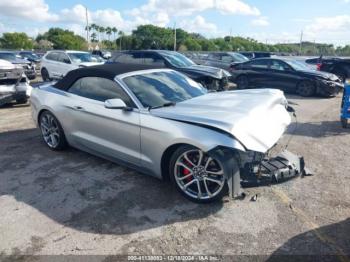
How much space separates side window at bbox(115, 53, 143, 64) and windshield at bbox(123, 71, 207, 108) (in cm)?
707

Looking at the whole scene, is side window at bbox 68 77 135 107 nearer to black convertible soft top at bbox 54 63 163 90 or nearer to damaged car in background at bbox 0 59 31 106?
black convertible soft top at bbox 54 63 163 90

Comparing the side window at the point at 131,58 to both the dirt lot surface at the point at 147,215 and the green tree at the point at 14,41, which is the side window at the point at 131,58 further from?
the green tree at the point at 14,41

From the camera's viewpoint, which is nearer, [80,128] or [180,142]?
[180,142]

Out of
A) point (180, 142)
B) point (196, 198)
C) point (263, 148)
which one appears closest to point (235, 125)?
point (263, 148)

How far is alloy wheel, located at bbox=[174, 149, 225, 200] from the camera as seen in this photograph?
3604mm

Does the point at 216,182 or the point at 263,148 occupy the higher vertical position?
the point at 263,148

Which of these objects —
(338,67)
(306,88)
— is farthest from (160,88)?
(338,67)

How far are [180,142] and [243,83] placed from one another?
10.7 m

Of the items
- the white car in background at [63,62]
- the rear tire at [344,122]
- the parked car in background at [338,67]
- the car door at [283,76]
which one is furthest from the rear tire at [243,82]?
the rear tire at [344,122]

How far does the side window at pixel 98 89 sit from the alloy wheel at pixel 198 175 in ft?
3.51

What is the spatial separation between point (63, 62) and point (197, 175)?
11.8 m

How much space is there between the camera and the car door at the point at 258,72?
508 inches

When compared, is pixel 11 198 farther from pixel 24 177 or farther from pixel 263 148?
pixel 263 148

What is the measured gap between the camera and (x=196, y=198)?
12.3 ft
